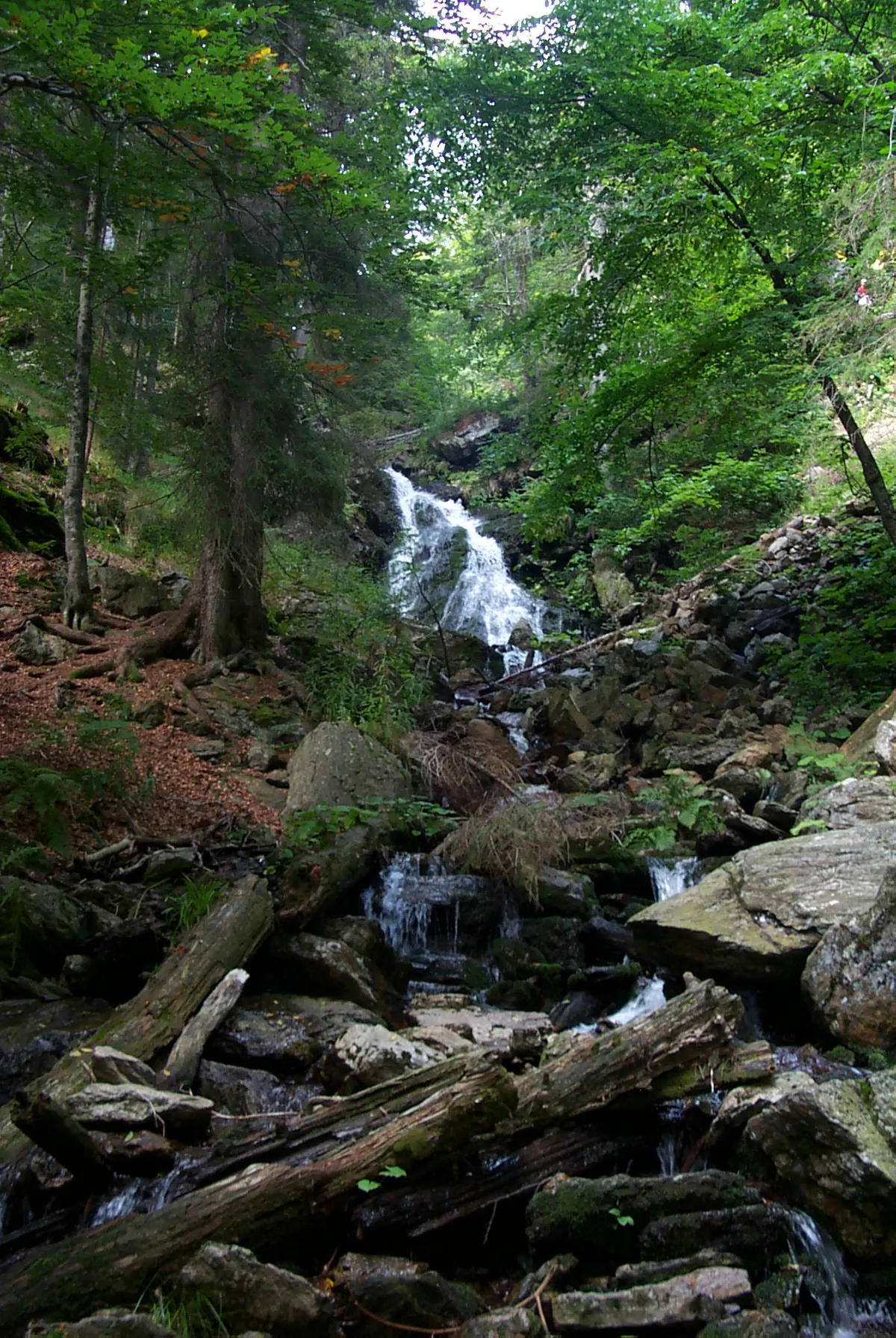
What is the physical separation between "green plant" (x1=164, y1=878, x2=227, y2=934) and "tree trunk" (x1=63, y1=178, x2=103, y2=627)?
20.0 feet

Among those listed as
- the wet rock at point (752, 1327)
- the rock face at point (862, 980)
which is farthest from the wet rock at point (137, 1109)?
the rock face at point (862, 980)

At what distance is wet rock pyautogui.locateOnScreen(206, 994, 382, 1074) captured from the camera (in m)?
4.20

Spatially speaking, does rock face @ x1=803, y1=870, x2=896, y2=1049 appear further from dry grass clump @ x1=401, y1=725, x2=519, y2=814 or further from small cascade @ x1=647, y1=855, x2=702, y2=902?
dry grass clump @ x1=401, y1=725, x2=519, y2=814

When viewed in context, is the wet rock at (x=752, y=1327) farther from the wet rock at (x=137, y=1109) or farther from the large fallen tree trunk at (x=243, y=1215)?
the wet rock at (x=137, y=1109)

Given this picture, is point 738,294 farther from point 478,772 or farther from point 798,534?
point 478,772

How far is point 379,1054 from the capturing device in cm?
392

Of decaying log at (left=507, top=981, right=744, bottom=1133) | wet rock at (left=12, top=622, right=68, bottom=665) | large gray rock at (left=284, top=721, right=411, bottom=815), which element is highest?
wet rock at (left=12, top=622, right=68, bottom=665)

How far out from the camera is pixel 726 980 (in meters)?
5.28

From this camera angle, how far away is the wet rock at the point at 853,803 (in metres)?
6.36

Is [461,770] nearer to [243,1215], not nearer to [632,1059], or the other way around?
[632,1059]

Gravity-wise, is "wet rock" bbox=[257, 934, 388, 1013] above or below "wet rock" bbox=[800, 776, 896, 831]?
above

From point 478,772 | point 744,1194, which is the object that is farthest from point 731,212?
point 744,1194

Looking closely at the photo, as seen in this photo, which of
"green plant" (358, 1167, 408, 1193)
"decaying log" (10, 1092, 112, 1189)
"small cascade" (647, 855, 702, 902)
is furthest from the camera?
"small cascade" (647, 855, 702, 902)

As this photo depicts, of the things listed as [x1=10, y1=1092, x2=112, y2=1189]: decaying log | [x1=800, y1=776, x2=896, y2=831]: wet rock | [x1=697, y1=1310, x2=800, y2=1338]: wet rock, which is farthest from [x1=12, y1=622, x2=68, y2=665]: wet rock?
[x1=697, y1=1310, x2=800, y2=1338]: wet rock
